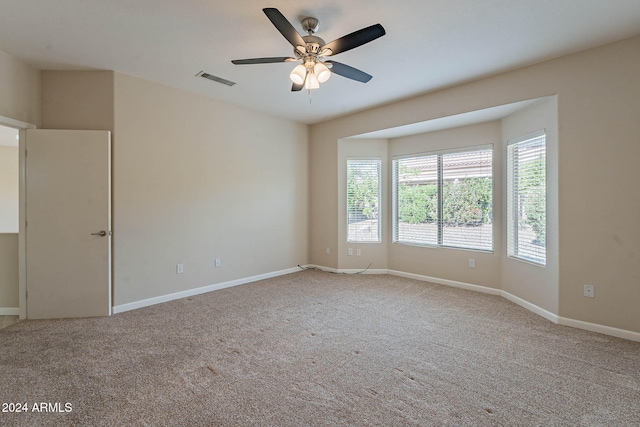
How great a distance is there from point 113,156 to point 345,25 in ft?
10.3

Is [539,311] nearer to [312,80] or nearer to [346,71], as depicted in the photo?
[346,71]

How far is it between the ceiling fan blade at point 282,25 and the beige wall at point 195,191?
8.65 ft

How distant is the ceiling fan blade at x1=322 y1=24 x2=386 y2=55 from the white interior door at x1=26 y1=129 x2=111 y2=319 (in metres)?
2.97

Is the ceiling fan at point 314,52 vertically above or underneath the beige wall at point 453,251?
above

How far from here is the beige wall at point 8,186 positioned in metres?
6.46

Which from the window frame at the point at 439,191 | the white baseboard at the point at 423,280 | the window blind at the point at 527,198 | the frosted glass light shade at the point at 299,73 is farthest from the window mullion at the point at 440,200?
the frosted glass light shade at the point at 299,73

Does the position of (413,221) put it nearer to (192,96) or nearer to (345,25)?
(345,25)

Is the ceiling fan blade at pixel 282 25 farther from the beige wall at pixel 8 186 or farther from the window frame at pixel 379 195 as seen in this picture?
the beige wall at pixel 8 186

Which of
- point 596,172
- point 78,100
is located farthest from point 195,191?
point 596,172

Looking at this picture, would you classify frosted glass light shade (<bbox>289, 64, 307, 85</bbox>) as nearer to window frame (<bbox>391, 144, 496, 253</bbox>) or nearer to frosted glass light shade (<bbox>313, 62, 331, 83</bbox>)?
frosted glass light shade (<bbox>313, 62, 331, 83</bbox>)

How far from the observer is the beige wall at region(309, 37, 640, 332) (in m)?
2.95

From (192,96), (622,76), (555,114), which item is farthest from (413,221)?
(192,96)

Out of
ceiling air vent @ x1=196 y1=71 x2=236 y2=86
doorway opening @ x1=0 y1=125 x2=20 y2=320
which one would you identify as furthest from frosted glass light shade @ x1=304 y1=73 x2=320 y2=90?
doorway opening @ x1=0 y1=125 x2=20 y2=320

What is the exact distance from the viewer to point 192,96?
4383 mm
